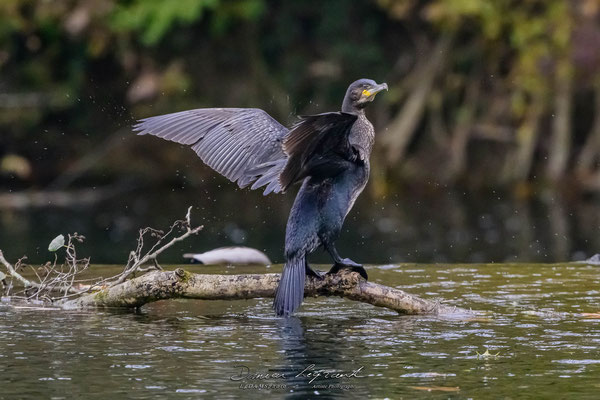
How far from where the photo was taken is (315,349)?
4941 millimetres

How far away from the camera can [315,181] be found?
19.2 ft

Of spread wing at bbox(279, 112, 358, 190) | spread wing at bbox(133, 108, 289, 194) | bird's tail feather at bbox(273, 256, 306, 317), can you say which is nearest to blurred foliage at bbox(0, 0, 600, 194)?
spread wing at bbox(133, 108, 289, 194)

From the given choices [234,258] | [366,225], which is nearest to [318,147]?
[234,258]

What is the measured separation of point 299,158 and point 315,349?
102 cm

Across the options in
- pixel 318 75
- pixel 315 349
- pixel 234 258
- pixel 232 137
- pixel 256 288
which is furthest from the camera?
pixel 318 75

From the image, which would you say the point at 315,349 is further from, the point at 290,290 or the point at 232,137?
the point at 232,137

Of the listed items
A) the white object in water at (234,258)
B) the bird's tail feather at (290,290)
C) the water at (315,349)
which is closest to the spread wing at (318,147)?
the bird's tail feather at (290,290)

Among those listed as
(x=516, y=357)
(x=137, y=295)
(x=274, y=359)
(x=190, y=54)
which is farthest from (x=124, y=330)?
(x=190, y=54)

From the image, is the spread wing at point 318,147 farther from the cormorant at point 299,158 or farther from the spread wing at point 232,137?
the spread wing at point 232,137

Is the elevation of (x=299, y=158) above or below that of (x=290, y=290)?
above

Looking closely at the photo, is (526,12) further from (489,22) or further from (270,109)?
(270,109)

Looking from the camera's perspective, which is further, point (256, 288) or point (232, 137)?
point (232, 137)

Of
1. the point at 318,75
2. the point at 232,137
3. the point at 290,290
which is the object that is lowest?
the point at 290,290

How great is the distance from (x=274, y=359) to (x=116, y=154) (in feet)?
45.3
